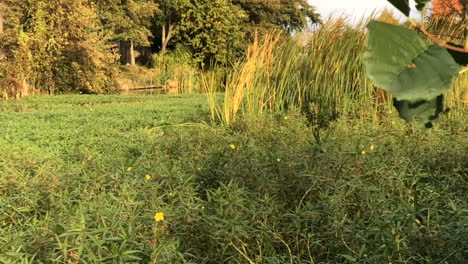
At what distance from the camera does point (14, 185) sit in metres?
2.75

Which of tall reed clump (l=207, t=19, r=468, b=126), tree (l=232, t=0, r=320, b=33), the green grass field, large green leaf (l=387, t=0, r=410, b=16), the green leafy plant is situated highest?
tree (l=232, t=0, r=320, b=33)

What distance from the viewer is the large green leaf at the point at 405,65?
393 millimetres

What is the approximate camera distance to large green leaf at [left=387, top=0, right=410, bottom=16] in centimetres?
43

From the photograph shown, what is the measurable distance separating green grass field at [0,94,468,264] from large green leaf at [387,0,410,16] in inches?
51.4

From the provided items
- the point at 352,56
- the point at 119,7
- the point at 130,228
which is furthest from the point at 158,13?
the point at 130,228

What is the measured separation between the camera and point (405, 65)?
401 mm

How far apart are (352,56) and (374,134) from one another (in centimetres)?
167

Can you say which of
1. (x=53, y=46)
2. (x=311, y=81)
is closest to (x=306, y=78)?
(x=311, y=81)

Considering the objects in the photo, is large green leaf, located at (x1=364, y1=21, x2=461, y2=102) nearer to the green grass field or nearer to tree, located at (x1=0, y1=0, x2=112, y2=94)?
the green grass field

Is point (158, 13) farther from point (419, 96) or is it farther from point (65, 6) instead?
point (419, 96)

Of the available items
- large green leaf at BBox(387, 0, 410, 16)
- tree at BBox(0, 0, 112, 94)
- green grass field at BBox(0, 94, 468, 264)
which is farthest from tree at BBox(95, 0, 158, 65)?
large green leaf at BBox(387, 0, 410, 16)

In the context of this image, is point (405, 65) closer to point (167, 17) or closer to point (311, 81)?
point (311, 81)

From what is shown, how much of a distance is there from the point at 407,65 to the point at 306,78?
5.19 m

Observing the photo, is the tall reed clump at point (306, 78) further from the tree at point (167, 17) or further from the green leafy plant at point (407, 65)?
the tree at point (167, 17)
